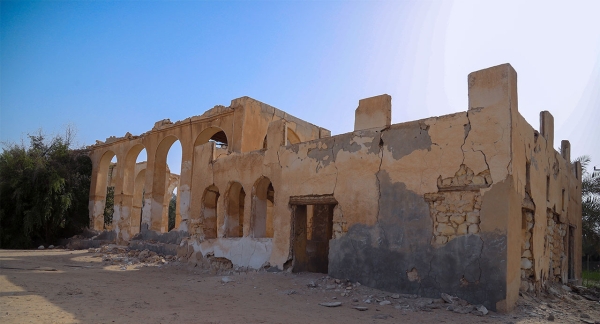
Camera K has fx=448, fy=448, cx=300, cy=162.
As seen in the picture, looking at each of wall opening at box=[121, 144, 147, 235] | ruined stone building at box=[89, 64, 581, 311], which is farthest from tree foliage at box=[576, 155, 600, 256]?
wall opening at box=[121, 144, 147, 235]

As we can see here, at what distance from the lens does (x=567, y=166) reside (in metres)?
12.0

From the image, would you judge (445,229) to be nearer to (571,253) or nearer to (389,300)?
(389,300)

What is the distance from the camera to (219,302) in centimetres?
767

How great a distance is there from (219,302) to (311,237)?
462 centimetres

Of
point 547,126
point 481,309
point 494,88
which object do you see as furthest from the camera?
point 547,126

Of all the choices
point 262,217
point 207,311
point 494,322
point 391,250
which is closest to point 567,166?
point 391,250

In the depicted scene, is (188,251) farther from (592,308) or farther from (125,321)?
(592,308)

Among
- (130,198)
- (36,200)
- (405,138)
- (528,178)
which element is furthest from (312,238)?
(36,200)

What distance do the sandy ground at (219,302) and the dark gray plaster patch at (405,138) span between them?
265cm

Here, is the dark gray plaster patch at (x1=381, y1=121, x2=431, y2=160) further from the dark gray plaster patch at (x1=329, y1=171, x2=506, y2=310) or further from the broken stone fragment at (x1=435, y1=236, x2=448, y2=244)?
the broken stone fragment at (x1=435, y1=236, x2=448, y2=244)

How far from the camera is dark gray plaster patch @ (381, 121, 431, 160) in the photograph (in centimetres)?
821

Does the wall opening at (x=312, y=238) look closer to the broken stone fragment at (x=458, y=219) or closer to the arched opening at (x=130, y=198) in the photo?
the broken stone fragment at (x=458, y=219)

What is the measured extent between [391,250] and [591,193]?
13.6 meters

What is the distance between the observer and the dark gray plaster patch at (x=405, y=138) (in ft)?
26.9
